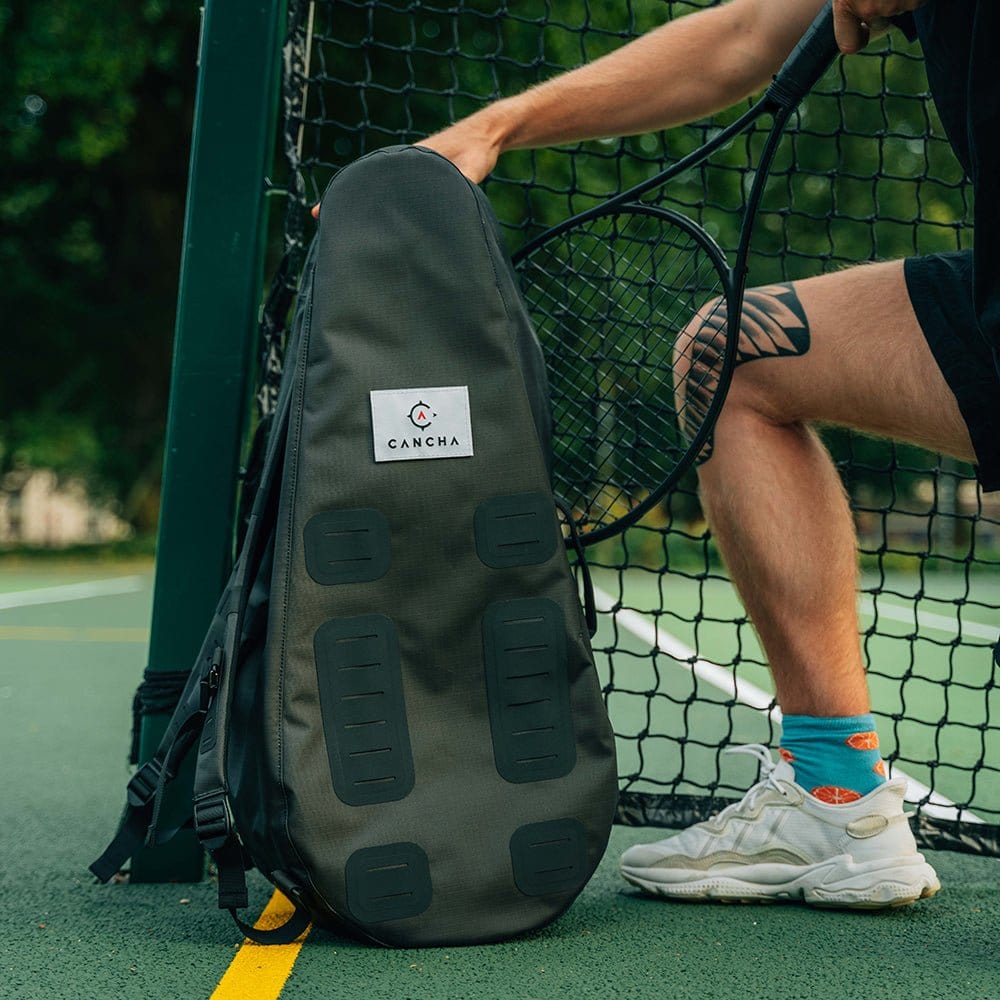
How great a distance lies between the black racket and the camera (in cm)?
185

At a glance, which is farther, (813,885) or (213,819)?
(813,885)

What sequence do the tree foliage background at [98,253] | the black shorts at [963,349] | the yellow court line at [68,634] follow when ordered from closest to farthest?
the black shorts at [963,349]
the yellow court line at [68,634]
the tree foliage background at [98,253]

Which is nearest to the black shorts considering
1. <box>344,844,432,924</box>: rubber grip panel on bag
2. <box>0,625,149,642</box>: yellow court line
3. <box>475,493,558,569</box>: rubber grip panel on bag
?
<box>475,493,558,569</box>: rubber grip panel on bag

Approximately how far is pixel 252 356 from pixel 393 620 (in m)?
0.58

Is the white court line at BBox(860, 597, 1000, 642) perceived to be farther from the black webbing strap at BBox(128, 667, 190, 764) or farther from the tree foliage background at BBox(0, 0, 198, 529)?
the tree foliage background at BBox(0, 0, 198, 529)

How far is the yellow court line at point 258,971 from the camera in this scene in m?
1.47

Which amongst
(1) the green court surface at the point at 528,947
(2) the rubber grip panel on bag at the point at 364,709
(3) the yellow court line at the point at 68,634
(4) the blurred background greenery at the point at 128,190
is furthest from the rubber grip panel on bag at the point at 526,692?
(4) the blurred background greenery at the point at 128,190

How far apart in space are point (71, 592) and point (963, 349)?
8.76 m

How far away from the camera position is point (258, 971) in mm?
1545

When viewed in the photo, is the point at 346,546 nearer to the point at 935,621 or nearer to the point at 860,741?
the point at 860,741

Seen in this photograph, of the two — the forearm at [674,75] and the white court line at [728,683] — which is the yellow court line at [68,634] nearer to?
the white court line at [728,683]

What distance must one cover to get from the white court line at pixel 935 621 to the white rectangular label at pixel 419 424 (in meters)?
5.57

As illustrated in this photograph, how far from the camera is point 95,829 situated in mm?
2330

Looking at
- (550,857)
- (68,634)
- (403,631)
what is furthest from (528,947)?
(68,634)
